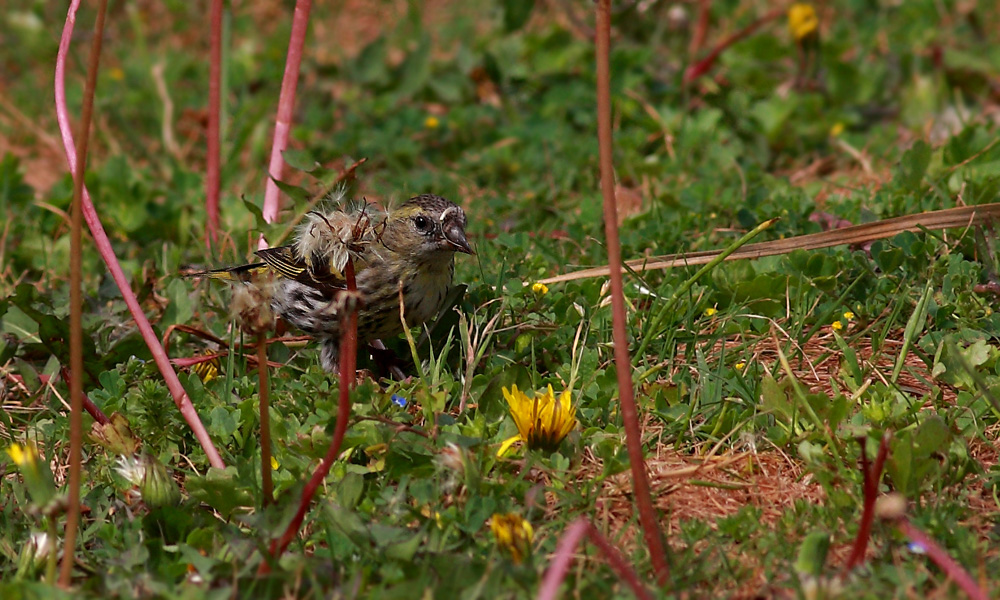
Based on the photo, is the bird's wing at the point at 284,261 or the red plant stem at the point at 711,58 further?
the red plant stem at the point at 711,58

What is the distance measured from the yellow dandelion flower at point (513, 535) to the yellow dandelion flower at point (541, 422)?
1.33ft

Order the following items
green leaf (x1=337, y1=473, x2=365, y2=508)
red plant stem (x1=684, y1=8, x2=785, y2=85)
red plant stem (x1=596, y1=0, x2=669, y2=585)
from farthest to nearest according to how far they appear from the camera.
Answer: red plant stem (x1=684, y1=8, x2=785, y2=85), green leaf (x1=337, y1=473, x2=365, y2=508), red plant stem (x1=596, y1=0, x2=669, y2=585)

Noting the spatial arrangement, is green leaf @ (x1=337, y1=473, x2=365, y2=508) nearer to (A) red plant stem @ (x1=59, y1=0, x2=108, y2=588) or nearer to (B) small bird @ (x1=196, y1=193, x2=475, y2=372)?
(A) red plant stem @ (x1=59, y1=0, x2=108, y2=588)

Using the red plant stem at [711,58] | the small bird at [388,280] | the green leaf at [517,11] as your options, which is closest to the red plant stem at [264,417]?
the small bird at [388,280]

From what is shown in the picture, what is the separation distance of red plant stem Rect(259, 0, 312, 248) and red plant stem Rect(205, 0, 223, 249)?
0.35 metres

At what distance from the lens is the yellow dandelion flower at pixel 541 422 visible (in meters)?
3.04

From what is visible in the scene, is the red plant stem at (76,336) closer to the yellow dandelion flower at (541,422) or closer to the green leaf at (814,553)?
the yellow dandelion flower at (541,422)

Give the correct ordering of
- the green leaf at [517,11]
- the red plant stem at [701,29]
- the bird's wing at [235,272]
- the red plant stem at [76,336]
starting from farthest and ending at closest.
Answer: the green leaf at [517,11] < the red plant stem at [701,29] < the bird's wing at [235,272] < the red plant stem at [76,336]

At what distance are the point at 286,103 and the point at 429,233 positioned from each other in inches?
30.4

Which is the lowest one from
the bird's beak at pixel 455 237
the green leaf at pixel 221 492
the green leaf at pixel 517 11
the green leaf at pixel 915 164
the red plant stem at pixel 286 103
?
the green leaf at pixel 221 492

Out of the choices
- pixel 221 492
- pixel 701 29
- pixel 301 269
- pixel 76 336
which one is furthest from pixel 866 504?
pixel 701 29

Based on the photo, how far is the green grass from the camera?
108 inches

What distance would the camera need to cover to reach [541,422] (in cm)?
304

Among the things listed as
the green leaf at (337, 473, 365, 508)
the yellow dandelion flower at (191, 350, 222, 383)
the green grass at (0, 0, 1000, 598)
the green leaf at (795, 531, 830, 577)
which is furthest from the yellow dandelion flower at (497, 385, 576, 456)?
the yellow dandelion flower at (191, 350, 222, 383)
